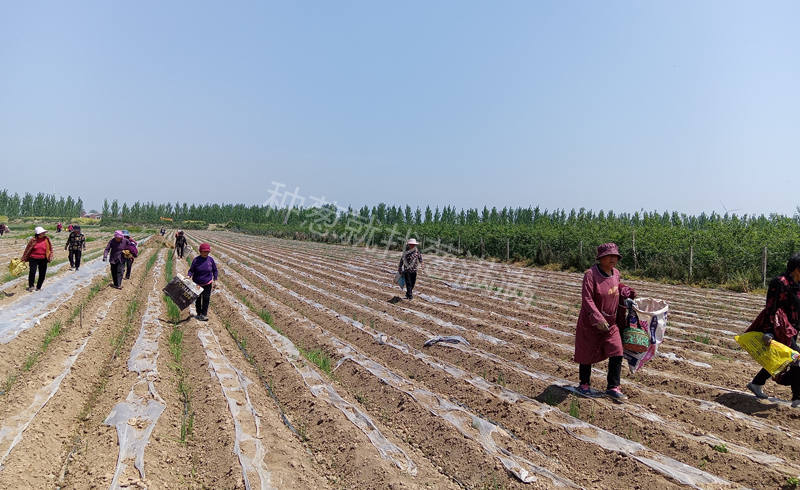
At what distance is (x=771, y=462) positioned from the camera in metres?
3.77

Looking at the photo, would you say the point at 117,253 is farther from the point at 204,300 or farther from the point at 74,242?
the point at 204,300

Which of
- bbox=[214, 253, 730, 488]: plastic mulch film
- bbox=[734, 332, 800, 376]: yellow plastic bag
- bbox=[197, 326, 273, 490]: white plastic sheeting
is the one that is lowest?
bbox=[197, 326, 273, 490]: white plastic sheeting

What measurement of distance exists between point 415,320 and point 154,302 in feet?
20.2

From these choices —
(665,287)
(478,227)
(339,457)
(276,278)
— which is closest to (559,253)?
(665,287)

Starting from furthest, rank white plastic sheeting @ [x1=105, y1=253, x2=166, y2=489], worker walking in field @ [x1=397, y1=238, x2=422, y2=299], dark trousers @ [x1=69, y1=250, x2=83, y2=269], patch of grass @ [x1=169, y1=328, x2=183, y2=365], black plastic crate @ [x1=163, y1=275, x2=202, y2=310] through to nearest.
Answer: dark trousers @ [x1=69, y1=250, x2=83, y2=269] < worker walking in field @ [x1=397, y1=238, x2=422, y2=299] < black plastic crate @ [x1=163, y1=275, x2=202, y2=310] < patch of grass @ [x1=169, y1=328, x2=183, y2=365] < white plastic sheeting @ [x1=105, y1=253, x2=166, y2=489]

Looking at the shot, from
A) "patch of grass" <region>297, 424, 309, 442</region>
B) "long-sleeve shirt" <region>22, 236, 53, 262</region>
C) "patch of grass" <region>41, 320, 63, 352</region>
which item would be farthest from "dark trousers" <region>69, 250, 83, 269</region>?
"patch of grass" <region>297, 424, 309, 442</region>

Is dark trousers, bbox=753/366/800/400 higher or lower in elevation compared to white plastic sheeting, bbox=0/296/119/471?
higher

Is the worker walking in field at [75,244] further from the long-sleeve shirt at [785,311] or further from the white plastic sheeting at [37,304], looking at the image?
the long-sleeve shirt at [785,311]

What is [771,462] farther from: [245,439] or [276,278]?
[276,278]

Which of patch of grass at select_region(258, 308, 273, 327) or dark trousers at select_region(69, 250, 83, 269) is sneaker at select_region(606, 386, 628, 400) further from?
dark trousers at select_region(69, 250, 83, 269)

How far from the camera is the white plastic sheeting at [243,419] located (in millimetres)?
3730

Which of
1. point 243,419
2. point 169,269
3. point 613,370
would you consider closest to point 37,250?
point 169,269

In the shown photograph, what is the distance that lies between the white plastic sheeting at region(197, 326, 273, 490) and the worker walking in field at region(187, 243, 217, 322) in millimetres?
2168

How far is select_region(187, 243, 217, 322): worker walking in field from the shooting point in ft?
30.6
